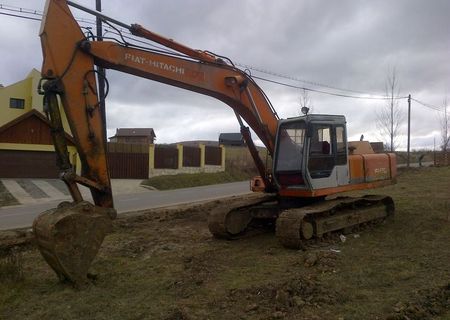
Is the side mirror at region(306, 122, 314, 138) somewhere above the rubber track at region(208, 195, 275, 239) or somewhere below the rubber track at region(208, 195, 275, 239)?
above

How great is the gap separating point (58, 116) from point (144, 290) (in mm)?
2853

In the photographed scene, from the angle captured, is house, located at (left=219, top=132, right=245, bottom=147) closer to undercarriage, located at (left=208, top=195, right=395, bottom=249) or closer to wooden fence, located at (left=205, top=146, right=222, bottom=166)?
wooden fence, located at (left=205, top=146, right=222, bottom=166)

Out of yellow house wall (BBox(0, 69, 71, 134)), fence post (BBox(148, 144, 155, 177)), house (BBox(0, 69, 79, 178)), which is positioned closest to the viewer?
house (BBox(0, 69, 79, 178))

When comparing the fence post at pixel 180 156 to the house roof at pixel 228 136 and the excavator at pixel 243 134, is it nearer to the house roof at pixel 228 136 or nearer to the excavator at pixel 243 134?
the excavator at pixel 243 134

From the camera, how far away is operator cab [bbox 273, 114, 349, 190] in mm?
10211

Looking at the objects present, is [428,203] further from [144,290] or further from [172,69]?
[144,290]

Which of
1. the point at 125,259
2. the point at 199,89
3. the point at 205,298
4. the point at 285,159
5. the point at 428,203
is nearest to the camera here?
the point at 205,298

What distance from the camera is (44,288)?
23.3 ft

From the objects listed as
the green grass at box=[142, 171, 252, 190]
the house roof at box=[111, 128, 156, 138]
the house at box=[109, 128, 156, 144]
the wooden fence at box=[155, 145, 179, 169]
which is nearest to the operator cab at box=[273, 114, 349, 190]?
the green grass at box=[142, 171, 252, 190]

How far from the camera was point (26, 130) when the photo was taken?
117ft

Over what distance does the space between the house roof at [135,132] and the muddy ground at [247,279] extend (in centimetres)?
7669

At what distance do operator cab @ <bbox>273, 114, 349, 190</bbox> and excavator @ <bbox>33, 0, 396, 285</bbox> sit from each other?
0.02 m

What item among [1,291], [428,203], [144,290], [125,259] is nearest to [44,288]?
[1,291]

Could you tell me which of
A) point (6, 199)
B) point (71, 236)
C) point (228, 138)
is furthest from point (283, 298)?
point (228, 138)
